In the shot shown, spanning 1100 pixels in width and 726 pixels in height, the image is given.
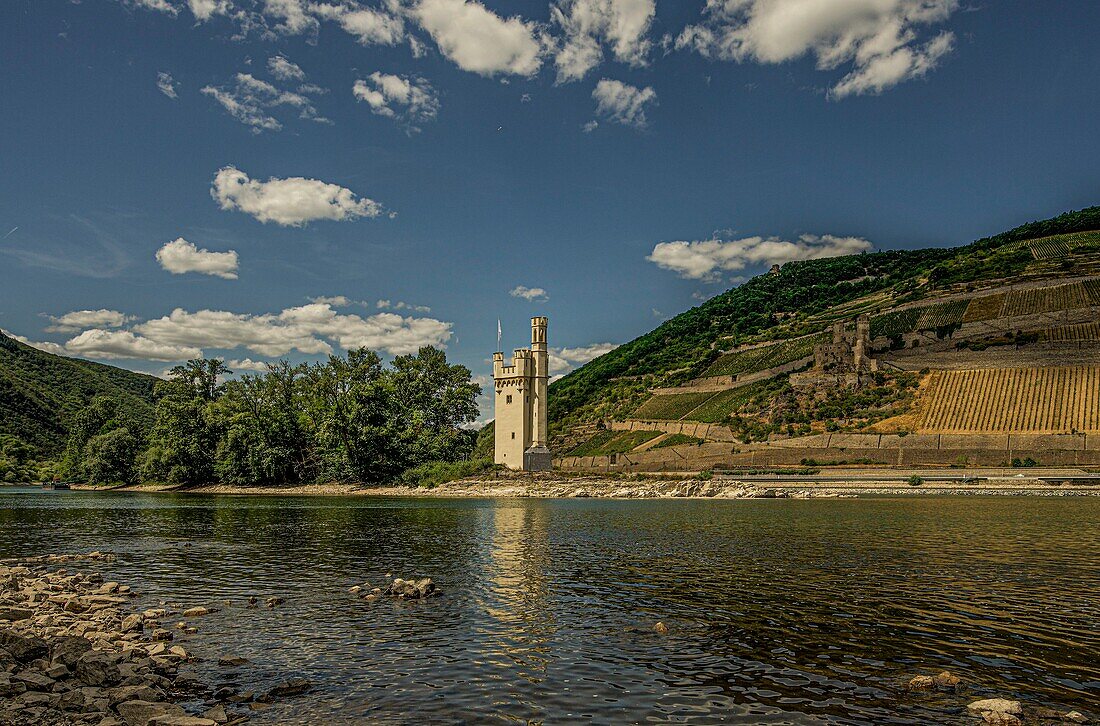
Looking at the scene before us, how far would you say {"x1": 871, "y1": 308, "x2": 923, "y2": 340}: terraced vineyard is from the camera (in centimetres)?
10266

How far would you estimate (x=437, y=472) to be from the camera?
7162 centimetres

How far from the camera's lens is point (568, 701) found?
30.2 ft

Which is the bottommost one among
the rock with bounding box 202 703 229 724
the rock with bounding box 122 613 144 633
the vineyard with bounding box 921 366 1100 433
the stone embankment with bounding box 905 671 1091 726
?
the rock with bounding box 202 703 229 724

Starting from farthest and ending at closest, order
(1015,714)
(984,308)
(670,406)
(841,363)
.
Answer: (670,406) → (984,308) → (841,363) → (1015,714)

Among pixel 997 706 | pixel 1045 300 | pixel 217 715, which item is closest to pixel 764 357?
pixel 1045 300

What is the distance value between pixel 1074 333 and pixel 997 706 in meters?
91.3

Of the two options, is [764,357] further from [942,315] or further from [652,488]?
[652,488]

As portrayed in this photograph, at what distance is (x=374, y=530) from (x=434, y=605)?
664 inches

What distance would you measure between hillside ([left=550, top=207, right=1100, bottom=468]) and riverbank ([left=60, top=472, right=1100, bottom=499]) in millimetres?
14913

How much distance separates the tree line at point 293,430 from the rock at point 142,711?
6517cm

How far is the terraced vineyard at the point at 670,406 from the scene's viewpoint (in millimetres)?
101250

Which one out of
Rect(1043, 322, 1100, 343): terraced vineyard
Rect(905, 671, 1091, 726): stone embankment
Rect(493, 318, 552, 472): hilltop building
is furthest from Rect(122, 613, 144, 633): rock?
Rect(1043, 322, 1100, 343): terraced vineyard

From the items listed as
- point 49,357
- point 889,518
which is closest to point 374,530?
point 889,518

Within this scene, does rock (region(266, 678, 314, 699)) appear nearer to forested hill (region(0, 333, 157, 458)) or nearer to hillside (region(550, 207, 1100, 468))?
hillside (region(550, 207, 1100, 468))
